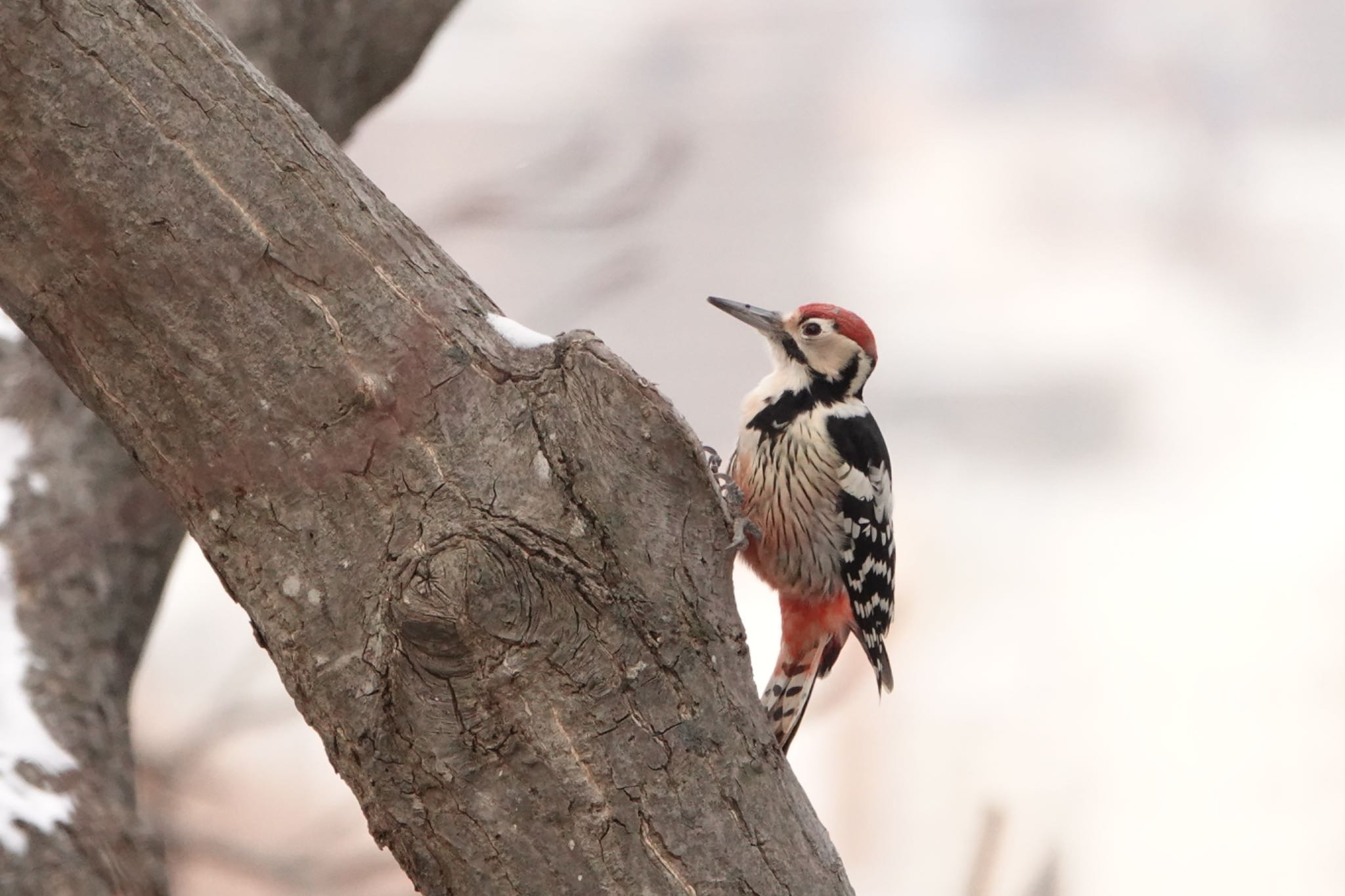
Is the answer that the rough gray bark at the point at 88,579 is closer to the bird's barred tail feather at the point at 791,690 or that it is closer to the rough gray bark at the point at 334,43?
the rough gray bark at the point at 334,43

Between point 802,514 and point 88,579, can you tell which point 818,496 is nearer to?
point 802,514

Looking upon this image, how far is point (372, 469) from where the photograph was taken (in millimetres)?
915

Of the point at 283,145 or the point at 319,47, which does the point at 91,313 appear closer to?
the point at 283,145

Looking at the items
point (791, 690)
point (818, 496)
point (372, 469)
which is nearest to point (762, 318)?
point (818, 496)

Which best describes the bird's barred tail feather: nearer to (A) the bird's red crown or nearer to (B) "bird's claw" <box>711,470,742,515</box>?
(B) "bird's claw" <box>711,470,742,515</box>

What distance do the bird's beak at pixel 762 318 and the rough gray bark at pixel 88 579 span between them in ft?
3.13

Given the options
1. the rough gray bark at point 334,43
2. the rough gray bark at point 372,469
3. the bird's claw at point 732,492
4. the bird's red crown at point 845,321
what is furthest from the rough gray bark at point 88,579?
the bird's red crown at point 845,321

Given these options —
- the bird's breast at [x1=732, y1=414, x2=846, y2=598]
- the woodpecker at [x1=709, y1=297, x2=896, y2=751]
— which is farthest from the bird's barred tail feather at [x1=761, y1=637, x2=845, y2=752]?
the bird's breast at [x1=732, y1=414, x2=846, y2=598]

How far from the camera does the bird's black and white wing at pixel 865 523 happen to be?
196cm

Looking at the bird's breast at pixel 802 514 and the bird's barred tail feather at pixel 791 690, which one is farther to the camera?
the bird's breast at pixel 802 514

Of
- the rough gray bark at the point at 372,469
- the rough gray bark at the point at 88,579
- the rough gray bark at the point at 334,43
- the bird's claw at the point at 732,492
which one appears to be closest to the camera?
the rough gray bark at the point at 372,469

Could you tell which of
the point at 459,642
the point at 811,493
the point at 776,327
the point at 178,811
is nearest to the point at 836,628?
the point at 811,493

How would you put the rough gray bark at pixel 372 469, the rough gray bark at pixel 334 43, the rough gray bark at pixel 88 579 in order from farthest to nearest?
the rough gray bark at pixel 334 43, the rough gray bark at pixel 88 579, the rough gray bark at pixel 372 469

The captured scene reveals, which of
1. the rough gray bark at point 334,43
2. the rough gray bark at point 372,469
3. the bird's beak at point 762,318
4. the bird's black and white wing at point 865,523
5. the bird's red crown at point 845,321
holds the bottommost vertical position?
the rough gray bark at point 372,469
